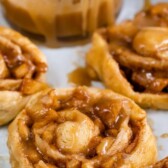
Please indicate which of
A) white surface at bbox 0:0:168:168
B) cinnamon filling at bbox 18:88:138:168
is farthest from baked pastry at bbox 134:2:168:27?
cinnamon filling at bbox 18:88:138:168

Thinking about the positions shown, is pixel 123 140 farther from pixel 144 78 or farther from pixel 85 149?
pixel 144 78

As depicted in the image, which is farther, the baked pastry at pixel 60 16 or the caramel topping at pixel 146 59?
the baked pastry at pixel 60 16

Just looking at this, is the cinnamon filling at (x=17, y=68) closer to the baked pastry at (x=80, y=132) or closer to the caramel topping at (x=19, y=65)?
the caramel topping at (x=19, y=65)

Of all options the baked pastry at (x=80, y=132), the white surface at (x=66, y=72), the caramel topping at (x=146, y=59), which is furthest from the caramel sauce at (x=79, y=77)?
the baked pastry at (x=80, y=132)

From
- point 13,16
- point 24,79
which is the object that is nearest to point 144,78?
point 24,79

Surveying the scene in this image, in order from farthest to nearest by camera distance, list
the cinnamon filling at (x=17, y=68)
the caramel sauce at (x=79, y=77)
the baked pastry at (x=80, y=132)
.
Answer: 1. the caramel sauce at (x=79, y=77)
2. the cinnamon filling at (x=17, y=68)
3. the baked pastry at (x=80, y=132)

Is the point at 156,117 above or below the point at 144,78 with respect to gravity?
below
